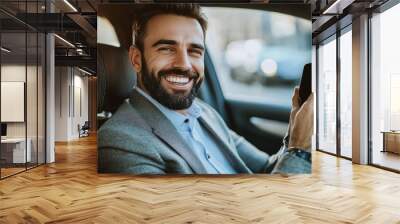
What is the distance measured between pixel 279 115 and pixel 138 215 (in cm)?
344

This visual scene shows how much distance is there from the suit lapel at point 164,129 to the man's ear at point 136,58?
1.55 feet

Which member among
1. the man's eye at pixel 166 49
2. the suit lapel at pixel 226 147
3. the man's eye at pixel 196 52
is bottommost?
the suit lapel at pixel 226 147

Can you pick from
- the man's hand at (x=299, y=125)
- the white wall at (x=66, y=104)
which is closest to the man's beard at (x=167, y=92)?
the man's hand at (x=299, y=125)

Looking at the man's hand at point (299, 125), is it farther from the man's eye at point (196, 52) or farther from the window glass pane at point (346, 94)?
the window glass pane at point (346, 94)

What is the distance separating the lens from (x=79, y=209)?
14.4 feet

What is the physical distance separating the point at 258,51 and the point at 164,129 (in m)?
2.14

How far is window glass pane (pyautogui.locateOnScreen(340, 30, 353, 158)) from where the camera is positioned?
30.3ft

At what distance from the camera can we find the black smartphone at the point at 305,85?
6688 millimetres

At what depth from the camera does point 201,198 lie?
4.96m

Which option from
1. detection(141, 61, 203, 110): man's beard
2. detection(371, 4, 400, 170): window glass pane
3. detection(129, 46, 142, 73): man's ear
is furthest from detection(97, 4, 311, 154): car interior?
detection(371, 4, 400, 170): window glass pane

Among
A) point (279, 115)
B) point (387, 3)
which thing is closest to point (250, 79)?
point (279, 115)

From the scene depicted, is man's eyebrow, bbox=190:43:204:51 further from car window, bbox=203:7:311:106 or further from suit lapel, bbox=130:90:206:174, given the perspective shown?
suit lapel, bbox=130:90:206:174

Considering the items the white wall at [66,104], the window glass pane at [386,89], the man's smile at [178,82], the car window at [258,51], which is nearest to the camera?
the man's smile at [178,82]

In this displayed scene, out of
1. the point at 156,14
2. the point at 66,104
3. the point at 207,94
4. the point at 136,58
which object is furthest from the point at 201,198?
the point at 66,104
